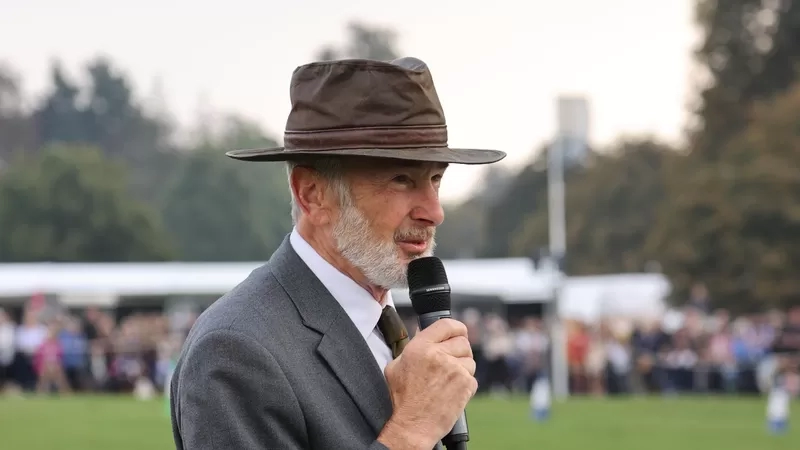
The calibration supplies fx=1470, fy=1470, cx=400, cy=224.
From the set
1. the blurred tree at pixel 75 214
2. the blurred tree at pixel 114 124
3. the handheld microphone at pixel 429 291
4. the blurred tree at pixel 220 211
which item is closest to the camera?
the handheld microphone at pixel 429 291

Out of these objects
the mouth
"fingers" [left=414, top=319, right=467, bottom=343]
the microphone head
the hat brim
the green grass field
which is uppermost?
the hat brim

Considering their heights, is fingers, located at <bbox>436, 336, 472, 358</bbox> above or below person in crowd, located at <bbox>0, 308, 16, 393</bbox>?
above

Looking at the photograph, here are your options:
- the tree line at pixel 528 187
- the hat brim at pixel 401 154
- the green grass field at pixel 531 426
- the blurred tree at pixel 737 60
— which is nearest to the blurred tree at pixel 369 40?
the tree line at pixel 528 187

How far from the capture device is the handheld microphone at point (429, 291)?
3.73 metres

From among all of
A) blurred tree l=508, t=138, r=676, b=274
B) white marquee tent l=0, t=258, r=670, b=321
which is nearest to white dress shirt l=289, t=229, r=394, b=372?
white marquee tent l=0, t=258, r=670, b=321

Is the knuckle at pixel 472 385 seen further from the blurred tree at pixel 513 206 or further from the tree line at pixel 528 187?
the blurred tree at pixel 513 206

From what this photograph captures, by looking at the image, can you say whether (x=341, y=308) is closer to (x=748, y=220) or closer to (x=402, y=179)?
(x=402, y=179)

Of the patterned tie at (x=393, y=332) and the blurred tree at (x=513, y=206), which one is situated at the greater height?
the patterned tie at (x=393, y=332)

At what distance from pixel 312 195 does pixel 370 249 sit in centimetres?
23

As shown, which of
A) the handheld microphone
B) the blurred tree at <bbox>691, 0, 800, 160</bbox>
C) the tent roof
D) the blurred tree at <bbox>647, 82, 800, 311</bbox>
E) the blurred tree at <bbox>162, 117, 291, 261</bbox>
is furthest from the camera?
the blurred tree at <bbox>162, 117, 291, 261</bbox>

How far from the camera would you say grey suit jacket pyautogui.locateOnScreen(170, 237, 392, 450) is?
335 centimetres

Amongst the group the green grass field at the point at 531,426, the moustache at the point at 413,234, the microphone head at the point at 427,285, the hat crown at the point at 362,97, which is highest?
the hat crown at the point at 362,97

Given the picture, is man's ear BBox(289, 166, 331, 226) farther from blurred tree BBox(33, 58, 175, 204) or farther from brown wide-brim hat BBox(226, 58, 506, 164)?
blurred tree BBox(33, 58, 175, 204)

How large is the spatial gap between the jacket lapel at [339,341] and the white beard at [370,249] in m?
0.11
